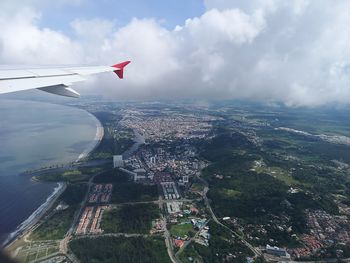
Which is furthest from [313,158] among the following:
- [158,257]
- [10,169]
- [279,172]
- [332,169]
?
[10,169]

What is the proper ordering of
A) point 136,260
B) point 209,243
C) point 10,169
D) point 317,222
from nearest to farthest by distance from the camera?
point 136,260 → point 209,243 → point 317,222 → point 10,169

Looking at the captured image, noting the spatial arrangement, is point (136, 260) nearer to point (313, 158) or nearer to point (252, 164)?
point (252, 164)

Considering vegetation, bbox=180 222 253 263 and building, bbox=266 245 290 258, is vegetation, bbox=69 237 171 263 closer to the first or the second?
vegetation, bbox=180 222 253 263

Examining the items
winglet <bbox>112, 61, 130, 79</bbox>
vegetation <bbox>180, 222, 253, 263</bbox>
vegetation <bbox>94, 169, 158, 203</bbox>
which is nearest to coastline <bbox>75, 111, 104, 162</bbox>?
vegetation <bbox>94, 169, 158, 203</bbox>

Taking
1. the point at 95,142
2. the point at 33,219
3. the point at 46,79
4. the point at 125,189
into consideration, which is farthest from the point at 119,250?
the point at 95,142

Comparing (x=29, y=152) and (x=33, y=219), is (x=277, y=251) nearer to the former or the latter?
(x=33, y=219)

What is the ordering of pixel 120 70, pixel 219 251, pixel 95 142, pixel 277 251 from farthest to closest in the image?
pixel 95 142, pixel 277 251, pixel 219 251, pixel 120 70
